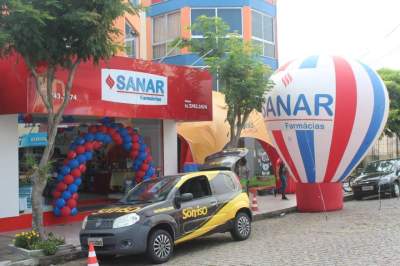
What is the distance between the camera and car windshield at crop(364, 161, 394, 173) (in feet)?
75.5

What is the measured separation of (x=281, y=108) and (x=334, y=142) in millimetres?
1986

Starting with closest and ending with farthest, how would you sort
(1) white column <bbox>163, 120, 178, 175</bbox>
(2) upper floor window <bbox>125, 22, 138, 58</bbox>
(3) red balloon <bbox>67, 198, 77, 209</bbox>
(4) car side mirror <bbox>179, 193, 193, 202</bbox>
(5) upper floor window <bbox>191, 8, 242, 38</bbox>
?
Answer: (4) car side mirror <bbox>179, 193, 193, 202</bbox>, (3) red balloon <bbox>67, 198, 77, 209</bbox>, (1) white column <bbox>163, 120, 178, 175</bbox>, (2) upper floor window <bbox>125, 22, 138, 58</bbox>, (5) upper floor window <bbox>191, 8, 242, 38</bbox>

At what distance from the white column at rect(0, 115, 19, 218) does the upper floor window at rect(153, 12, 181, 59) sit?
1691cm

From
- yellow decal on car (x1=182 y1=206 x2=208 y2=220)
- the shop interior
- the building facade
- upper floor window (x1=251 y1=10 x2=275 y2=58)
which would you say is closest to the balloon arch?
the shop interior

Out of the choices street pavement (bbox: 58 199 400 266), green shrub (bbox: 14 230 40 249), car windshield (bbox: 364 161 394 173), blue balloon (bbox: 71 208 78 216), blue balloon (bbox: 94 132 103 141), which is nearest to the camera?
street pavement (bbox: 58 199 400 266)

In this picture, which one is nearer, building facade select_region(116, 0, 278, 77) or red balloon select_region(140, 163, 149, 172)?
red balloon select_region(140, 163, 149, 172)

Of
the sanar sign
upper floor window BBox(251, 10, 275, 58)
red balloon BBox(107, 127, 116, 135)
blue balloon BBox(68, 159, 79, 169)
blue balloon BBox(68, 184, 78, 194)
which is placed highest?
upper floor window BBox(251, 10, 275, 58)

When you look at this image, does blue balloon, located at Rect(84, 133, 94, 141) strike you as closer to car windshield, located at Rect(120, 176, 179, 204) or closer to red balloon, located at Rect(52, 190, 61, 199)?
red balloon, located at Rect(52, 190, 61, 199)

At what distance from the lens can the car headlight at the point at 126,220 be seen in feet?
33.6

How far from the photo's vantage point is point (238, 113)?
18703 mm

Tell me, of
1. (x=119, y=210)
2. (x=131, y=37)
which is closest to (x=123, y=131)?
(x=119, y=210)

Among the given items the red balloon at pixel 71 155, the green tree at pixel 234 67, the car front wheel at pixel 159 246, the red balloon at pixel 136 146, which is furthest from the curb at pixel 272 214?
the car front wheel at pixel 159 246

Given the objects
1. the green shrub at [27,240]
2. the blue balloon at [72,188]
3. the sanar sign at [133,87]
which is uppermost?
the sanar sign at [133,87]

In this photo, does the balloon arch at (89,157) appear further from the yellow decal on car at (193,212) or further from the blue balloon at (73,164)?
the yellow decal on car at (193,212)
